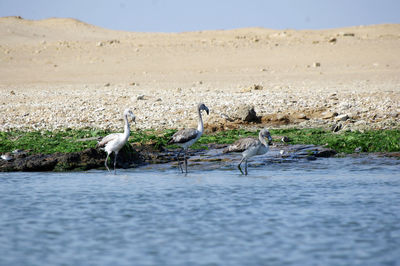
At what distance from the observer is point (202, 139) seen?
15.6 meters

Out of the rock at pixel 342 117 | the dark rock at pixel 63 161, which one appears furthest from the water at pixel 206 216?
the rock at pixel 342 117

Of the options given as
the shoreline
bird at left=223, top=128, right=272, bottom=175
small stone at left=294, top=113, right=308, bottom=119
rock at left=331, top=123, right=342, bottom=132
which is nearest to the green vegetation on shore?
the shoreline

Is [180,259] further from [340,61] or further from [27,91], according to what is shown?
[340,61]

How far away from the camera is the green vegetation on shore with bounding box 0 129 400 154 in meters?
14.1

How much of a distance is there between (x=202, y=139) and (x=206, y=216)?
269 inches

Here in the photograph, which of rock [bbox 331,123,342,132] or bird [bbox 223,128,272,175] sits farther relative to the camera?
rock [bbox 331,123,342,132]

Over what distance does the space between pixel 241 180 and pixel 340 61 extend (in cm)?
2474

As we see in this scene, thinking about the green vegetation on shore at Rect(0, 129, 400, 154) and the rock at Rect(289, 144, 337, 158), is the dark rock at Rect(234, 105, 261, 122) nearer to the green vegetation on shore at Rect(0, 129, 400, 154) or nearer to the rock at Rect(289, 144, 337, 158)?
the green vegetation on shore at Rect(0, 129, 400, 154)

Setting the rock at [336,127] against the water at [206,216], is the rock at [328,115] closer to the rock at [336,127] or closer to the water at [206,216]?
the rock at [336,127]

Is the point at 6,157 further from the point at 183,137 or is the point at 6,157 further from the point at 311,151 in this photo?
the point at 311,151

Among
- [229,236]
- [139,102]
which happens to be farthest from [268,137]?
[139,102]

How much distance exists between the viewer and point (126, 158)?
1374 centimetres

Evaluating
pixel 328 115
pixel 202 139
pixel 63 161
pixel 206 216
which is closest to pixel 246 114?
pixel 202 139

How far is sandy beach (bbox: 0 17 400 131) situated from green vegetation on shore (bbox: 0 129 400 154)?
92 centimetres
